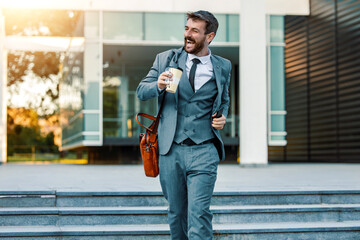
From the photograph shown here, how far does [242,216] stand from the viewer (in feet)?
19.3

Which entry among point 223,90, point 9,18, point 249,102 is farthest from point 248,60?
point 223,90

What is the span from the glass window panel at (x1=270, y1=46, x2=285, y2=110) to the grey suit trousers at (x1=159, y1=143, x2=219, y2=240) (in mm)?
11507

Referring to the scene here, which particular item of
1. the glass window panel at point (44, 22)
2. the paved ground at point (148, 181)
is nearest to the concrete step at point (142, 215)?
the paved ground at point (148, 181)

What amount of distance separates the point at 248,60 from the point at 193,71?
9884mm

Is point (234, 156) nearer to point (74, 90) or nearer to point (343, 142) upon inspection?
point (343, 142)

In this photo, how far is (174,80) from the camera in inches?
141

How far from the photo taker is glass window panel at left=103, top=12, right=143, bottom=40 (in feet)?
50.9

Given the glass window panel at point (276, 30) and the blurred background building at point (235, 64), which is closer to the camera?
the blurred background building at point (235, 64)

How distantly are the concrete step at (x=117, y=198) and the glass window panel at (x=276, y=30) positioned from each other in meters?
9.67

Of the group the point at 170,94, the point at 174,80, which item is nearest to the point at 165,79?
the point at 174,80

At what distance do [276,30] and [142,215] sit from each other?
10.7 metres

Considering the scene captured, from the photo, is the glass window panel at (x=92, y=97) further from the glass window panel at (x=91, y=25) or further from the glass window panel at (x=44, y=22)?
the glass window panel at (x=44, y=22)

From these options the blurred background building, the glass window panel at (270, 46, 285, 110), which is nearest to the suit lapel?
the blurred background building

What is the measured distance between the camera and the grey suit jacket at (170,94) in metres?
3.84
